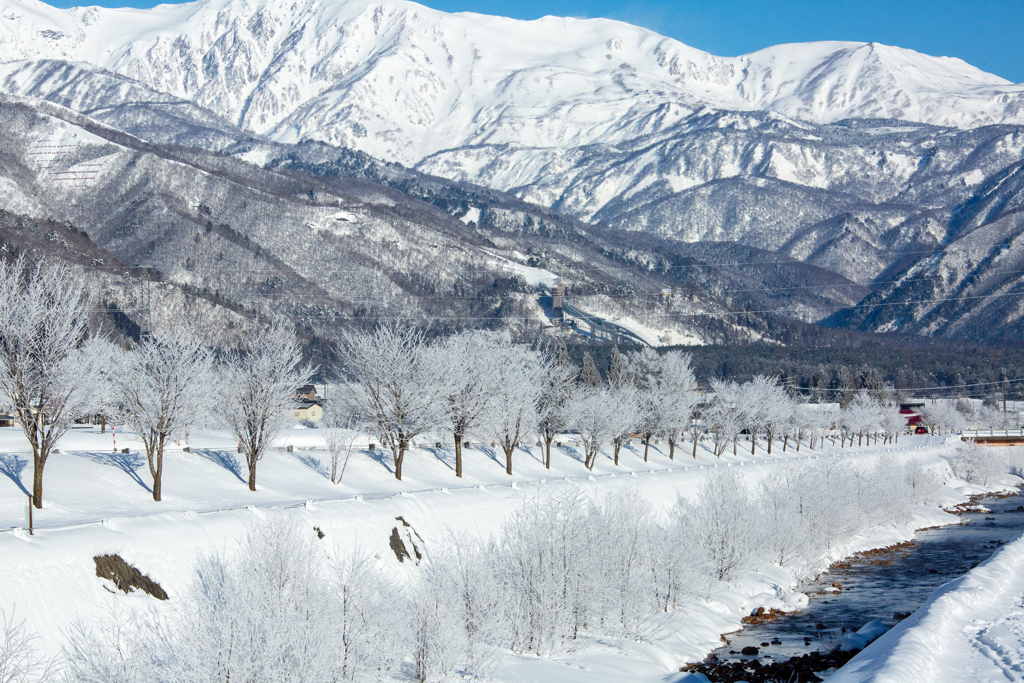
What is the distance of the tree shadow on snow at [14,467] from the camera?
4260cm

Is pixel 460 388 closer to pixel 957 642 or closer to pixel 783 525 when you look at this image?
pixel 783 525

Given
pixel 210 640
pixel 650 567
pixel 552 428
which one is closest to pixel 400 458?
pixel 650 567

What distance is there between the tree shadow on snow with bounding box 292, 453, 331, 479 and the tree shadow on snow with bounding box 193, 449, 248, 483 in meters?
4.94

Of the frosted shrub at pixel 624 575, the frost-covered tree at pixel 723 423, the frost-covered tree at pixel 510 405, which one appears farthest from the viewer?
the frost-covered tree at pixel 723 423

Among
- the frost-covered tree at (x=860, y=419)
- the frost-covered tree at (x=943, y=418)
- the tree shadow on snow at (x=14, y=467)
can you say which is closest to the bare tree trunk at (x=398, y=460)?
the tree shadow on snow at (x=14, y=467)

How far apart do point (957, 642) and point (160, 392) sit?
40.8m

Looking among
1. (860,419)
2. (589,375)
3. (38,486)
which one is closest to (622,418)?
(589,375)

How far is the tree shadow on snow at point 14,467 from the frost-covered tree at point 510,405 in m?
37.2

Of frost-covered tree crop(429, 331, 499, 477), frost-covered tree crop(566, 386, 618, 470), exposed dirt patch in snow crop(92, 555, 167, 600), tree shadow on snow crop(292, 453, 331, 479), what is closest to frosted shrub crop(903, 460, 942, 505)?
frost-covered tree crop(566, 386, 618, 470)

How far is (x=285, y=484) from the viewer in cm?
5675

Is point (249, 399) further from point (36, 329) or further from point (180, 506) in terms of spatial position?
point (36, 329)

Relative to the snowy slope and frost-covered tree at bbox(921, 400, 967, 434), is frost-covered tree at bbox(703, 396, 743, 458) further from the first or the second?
frost-covered tree at bbox(921, 400, 967, 434)

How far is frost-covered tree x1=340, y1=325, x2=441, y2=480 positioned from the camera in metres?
65.4

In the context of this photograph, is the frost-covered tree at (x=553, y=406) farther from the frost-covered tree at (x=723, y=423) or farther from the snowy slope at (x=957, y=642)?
the snowy slope at (x=957, y=642)
